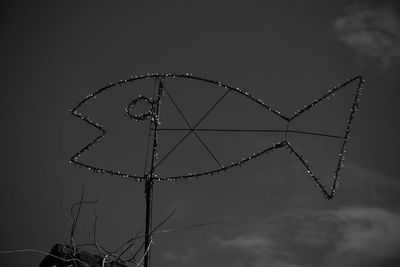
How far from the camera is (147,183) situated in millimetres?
3389

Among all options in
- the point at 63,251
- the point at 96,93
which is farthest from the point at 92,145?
the point at 63,251

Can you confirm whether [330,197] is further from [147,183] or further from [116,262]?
[116,262]

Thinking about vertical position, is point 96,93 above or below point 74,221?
above

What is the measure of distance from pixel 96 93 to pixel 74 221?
2.24 meters

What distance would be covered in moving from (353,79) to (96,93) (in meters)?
2.90

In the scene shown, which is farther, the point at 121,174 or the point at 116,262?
the point at 121,174

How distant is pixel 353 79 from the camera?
15.0 feet

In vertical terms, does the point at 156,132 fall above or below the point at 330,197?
above

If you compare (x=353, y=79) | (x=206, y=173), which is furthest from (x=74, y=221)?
(x=353, y=79)

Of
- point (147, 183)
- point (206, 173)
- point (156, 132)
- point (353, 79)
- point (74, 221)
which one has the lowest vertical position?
point (74, 221)

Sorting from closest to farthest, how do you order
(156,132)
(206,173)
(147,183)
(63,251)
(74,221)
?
(74,221) < (63,251) < (147,183) < (156,132) < (206,173)

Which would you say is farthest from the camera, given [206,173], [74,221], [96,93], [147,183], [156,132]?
[96,93]

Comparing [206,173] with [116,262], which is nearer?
[116,262]

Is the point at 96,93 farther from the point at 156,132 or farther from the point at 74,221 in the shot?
the point at 74,221
